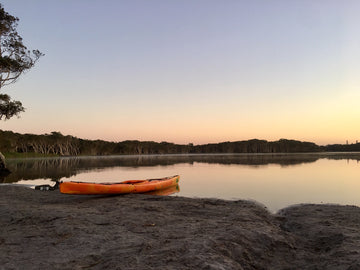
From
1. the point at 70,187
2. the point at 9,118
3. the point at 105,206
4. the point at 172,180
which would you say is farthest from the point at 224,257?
the point at 9,118

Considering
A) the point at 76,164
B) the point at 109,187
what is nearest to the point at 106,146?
the point at 76,164

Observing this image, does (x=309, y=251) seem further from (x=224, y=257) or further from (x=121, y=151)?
(x=121, y=151)

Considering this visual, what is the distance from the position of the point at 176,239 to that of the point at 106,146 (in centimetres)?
11134

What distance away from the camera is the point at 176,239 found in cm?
431

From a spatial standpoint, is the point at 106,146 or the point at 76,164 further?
the point at 106,146

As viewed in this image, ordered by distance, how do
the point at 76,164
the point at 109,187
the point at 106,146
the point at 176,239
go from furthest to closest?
the point at 106,146 < the point at 76,164 < the point at 109,187 < the point at 176,239

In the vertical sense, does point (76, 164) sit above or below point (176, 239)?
below

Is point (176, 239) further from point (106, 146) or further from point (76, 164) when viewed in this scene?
point (106, 146)

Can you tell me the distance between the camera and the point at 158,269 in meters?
3.14

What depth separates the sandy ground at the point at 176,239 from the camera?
3498 millimetres

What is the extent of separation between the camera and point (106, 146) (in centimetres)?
11069

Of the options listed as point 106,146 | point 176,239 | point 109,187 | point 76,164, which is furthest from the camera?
point 106,146

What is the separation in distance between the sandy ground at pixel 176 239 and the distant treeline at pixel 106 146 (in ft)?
199

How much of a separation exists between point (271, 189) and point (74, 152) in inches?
3746
